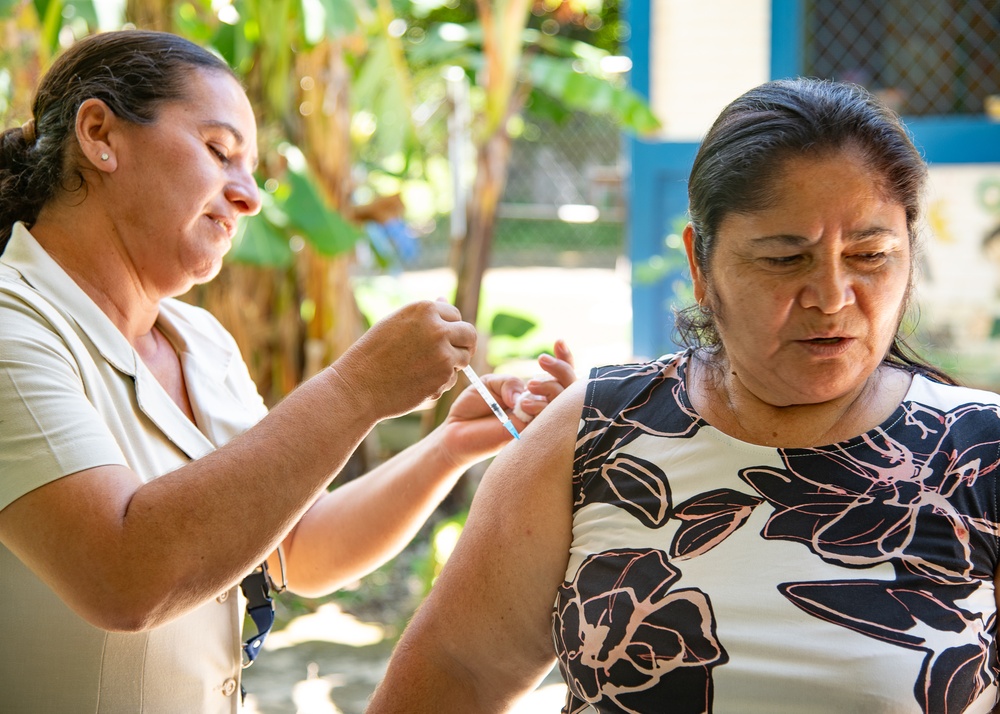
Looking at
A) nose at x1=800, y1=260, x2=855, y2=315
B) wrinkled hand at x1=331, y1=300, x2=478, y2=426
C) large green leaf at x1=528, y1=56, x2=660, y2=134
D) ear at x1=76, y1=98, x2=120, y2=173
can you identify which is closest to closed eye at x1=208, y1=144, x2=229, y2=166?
ear at x1=76, y1=98, x2=120, y2=173

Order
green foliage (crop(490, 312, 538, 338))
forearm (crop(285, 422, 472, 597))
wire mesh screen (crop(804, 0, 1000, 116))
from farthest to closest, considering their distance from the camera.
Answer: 1. wire mesh screen (crop(804, 0, 1000, 116))
2. green foliage (crop(490, 312, 538, 338))
3. forearm (crop(285, 422, 472, 597))

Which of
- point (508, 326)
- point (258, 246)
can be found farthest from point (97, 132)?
point (508, 326)

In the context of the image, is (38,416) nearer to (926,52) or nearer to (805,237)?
(805,237)

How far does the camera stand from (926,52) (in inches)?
251

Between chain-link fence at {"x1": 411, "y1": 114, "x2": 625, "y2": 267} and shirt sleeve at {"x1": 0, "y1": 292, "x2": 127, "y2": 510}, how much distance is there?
859 cm

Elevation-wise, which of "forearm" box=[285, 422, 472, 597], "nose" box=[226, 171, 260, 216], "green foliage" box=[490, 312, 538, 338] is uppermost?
"nose" box=[226, 171, 260, 216]

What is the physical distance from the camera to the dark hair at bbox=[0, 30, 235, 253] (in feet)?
5.12

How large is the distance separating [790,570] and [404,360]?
24.2 inches

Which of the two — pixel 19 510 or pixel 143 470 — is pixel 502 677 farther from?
pixel 19 510

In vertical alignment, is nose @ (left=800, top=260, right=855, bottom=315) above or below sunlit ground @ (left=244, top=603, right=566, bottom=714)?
above

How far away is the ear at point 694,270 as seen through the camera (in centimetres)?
158

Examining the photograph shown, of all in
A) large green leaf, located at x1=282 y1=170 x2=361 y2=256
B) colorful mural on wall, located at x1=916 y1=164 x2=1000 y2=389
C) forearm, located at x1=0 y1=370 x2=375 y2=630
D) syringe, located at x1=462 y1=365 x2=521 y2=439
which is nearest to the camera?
forearm, located at x1=0 y1=370 x2=375 y2=630

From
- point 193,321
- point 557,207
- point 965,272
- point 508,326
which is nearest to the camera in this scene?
point 193,321

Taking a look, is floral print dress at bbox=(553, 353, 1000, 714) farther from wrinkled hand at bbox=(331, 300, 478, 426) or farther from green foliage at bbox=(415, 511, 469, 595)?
green foliage at bbox=(415, 511, 469, 595)
